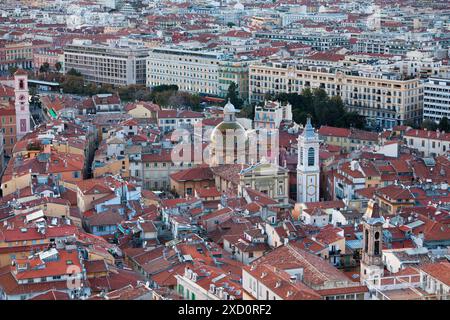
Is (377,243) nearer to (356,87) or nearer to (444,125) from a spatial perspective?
(444,125)

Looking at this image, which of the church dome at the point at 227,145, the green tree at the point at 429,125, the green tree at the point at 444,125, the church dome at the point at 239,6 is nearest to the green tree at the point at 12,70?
the green tree at the point at 429,125

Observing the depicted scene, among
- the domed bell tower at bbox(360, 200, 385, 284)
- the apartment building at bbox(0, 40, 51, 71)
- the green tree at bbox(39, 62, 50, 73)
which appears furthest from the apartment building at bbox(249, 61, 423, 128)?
the domed bell tower at bbox(360, 200, 385, 284)

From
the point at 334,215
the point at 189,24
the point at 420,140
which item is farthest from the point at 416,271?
the point at 189,24

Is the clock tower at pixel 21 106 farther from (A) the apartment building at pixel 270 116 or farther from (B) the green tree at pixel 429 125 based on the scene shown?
(B) the green tree at pixel 429 125

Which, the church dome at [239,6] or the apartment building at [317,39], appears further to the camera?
the church dome at [239,6]

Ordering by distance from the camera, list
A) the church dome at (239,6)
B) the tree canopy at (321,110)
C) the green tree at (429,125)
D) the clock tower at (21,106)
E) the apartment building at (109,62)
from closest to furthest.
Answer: the clock tower at (21,106)
the green tree at (429,125)
the tree canopy at (321,110)
the apartment building at (109,62)
the church dome at (239,6)
